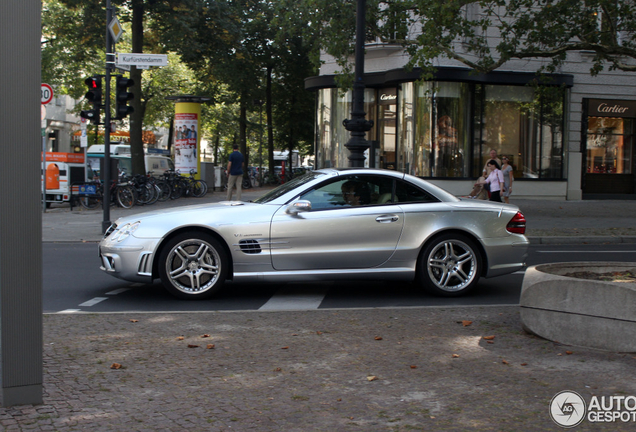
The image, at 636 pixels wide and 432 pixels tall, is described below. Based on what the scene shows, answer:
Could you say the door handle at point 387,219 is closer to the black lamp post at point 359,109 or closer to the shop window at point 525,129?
the black lamp post at point 359,109

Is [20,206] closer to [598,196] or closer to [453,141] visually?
[453,141]

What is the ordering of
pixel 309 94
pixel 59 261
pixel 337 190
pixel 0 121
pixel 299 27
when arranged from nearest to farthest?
pixel 0 121 < pixel 337 190 < pixel 59 261 < pixel 299 27 < pixel 309 94

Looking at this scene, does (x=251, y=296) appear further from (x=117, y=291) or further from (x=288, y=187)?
(x=117, y=291)

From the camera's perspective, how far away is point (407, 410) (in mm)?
3807

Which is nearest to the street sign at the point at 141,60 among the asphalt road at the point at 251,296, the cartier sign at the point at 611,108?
the asphalt road at the point at 251,296

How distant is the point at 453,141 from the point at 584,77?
640cm

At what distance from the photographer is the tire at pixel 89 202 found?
21.2m

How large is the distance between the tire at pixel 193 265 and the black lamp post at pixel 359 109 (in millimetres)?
6882

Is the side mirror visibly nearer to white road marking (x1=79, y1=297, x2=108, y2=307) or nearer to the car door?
the car door

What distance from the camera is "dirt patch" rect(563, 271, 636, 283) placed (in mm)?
5487

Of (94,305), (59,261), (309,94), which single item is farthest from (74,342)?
(309,94)

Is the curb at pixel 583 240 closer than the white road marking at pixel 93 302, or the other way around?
the white road marking at pixel 93 302

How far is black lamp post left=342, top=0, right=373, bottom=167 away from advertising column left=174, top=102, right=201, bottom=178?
16.2 meters

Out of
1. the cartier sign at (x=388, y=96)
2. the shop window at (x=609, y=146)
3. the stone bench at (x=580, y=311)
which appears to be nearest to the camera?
the stone bench at (x=580, y=311)
